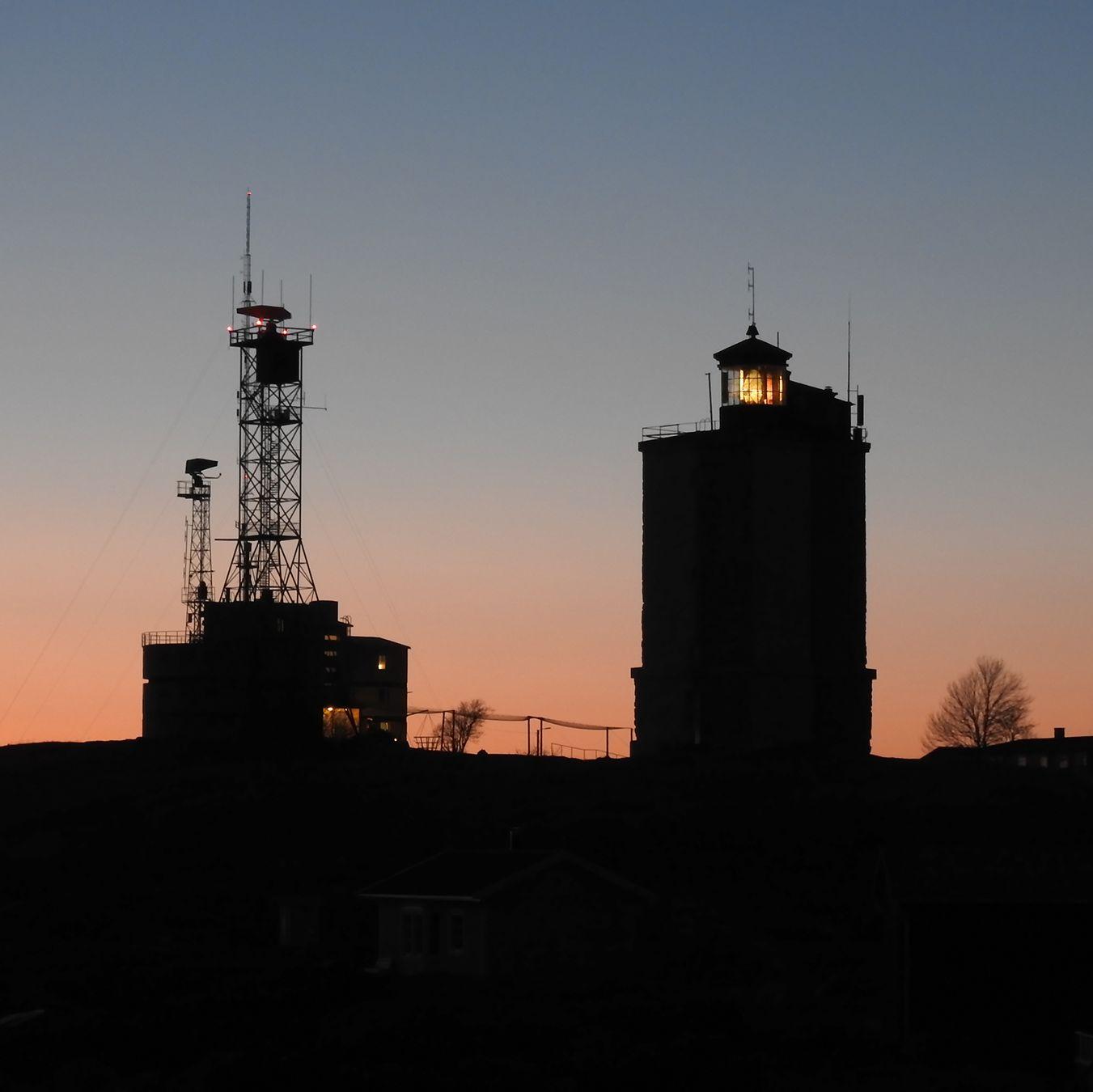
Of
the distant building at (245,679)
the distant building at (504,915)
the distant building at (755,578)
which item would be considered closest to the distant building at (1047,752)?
the distant building at (755,578)

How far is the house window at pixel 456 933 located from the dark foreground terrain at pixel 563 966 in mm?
1307

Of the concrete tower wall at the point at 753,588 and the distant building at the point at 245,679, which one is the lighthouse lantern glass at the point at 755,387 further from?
the distant building at the point at 245,679

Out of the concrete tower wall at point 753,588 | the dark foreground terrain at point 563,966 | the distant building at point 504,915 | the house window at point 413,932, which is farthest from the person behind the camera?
the concrete tower wall at point 753,588

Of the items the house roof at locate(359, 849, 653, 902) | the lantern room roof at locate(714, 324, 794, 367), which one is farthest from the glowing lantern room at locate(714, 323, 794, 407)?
the house roof at locate(359, 849, 653, 902)

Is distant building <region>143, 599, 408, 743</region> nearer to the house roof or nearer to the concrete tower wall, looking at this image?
the concrete tower wall

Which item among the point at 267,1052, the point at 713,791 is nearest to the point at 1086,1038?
the point at 267,1052

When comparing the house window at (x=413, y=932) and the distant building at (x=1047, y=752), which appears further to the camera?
the distant building at (x=1047, y=752)

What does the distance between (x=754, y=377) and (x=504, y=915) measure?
32.8m

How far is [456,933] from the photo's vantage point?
5138 cm

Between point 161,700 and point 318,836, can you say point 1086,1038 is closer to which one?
point 318,836

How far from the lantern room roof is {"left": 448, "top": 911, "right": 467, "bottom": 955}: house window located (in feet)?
108

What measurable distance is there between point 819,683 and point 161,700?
3104 centimetres

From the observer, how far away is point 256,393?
89875mm

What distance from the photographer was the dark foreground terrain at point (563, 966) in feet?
137
